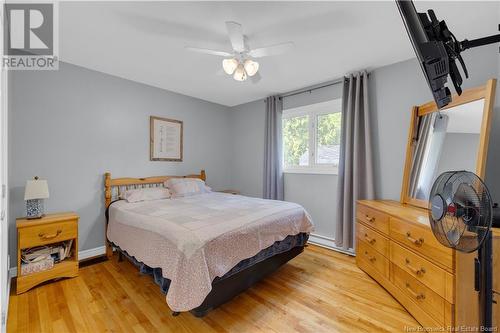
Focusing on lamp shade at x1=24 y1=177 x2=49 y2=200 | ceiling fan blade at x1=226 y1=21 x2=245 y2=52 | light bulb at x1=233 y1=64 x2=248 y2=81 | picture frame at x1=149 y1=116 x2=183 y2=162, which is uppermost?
ceiling fan blade at x1=226 y1=21 x2=245 y2=52

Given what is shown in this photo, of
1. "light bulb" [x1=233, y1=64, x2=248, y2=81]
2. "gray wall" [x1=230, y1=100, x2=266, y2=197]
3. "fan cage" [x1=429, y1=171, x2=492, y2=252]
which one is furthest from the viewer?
"gray wall" [x1=230, y1=100, x2=266, y2=197]

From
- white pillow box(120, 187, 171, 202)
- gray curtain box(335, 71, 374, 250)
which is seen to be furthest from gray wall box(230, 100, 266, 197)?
white pillow box(120, 187, 171, 202)

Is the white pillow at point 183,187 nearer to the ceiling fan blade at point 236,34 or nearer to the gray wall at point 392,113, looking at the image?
the ceiling fan blade at point 236,34

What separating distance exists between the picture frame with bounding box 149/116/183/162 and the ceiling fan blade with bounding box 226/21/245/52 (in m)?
2.10

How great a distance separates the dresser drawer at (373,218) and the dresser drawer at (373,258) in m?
0.26

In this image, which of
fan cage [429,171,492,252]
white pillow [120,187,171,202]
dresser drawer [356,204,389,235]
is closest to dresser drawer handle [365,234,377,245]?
dresser drawer [356,204,389,235]

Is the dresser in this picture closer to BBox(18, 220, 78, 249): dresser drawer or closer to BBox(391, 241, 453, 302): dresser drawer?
BBox(391, 241, 453, 302): dresser drawer

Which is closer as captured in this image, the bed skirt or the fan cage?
the fan cage

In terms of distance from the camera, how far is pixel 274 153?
3.88m

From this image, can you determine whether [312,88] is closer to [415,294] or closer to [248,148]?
[248,148]

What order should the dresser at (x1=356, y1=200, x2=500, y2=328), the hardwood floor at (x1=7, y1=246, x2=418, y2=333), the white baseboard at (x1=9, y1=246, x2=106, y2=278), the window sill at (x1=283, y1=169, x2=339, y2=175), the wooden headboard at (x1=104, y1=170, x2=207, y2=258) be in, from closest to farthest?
the dresser at (x1=356, y1=200, x2=500, y2=328), the hardwood floor at (x1=7, y1=246, x2=418, y2=333), the white baseboard at (x1=9, y1=246, x2=106, y2=278), the wooden headboard at (x1=104, y1=170, x2=207, y2=258), the window sill at (x1=283, y1=169, x2=339, y2=175)

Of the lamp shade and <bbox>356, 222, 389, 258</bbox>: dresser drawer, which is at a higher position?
the lamp shade

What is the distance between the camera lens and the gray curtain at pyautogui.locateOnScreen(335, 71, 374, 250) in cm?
285

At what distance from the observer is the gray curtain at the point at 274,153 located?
12.6 ft
